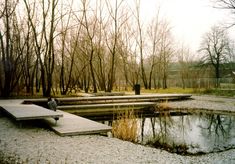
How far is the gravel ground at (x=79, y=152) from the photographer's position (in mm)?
5363

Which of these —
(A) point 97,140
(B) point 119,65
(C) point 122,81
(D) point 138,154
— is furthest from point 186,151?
(C) point 122,81

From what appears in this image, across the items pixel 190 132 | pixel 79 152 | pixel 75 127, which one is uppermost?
pixel 75 127

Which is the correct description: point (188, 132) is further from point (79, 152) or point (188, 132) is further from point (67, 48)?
point (67, 48)

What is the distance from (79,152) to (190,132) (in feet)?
14.7

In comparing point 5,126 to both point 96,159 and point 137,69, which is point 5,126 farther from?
point 137,69

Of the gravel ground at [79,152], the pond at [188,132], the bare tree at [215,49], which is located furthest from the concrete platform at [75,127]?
the bare tree at [215,49]

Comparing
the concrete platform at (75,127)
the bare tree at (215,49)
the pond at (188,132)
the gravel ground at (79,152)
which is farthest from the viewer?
the bare tree at (215,49)

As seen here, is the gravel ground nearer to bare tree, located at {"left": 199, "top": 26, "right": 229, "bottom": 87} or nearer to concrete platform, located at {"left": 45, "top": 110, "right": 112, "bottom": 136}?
concrete platform, located at {"left": 45, "top": 110, "right": 112, "bottom": 136}

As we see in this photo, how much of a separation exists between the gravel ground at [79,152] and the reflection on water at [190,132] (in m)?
0.89

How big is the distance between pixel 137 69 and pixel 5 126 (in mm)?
25044

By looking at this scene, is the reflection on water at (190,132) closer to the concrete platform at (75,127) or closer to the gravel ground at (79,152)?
the gravel ground at (79,152)

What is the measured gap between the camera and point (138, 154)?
229 inches

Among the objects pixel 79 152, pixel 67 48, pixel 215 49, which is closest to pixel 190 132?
pixel 79 152

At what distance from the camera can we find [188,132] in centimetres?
917
